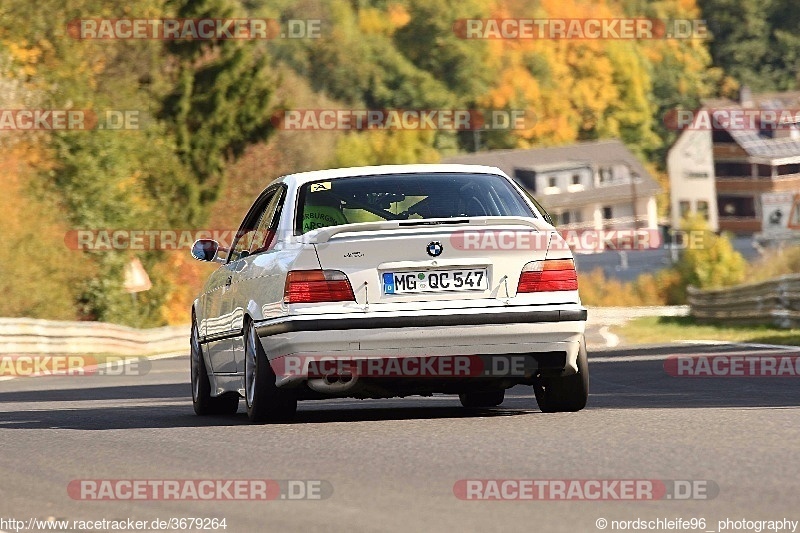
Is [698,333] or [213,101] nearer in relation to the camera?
[698,333]

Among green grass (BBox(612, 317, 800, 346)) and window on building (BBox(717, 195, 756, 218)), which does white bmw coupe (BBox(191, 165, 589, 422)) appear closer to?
green grass (BBox(612, 317, 800, 346))

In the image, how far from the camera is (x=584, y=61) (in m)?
148

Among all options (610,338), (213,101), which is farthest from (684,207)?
(610,338)

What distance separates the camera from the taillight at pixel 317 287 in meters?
10.7

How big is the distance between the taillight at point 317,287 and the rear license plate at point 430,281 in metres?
0.25

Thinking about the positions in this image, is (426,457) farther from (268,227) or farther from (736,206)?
(736,206)

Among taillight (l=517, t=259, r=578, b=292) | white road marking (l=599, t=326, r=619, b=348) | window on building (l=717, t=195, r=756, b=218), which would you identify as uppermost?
taillight (l=517, t=259, r=578, b=292)

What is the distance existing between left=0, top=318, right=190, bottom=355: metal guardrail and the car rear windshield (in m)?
19.0

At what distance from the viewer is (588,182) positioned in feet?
431

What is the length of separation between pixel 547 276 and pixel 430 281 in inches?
28.6

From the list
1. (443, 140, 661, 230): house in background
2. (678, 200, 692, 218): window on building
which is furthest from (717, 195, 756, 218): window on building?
(443, 140, 661, 230): house in background

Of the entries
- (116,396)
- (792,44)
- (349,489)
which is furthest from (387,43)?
(349,489)

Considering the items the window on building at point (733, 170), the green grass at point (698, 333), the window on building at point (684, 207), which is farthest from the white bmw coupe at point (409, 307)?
the window on building at point (684, 207)

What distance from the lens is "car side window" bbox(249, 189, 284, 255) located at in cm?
1180
